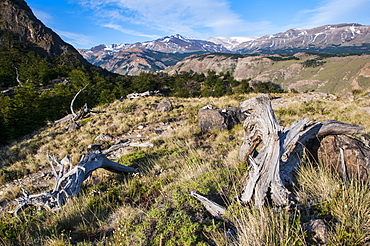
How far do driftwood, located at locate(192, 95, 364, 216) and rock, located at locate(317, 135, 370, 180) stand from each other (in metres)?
0.18

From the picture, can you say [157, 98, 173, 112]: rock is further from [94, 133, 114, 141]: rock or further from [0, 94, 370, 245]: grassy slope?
[0, 94, 370, 245]: grassy slope

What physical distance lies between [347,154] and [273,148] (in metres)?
1.68

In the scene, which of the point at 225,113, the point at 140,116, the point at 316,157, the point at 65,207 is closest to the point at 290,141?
the point at 316,157

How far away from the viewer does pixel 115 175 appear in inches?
233

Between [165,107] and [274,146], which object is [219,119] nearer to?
[165,107]

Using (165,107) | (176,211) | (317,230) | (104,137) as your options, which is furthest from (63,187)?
(165,107)

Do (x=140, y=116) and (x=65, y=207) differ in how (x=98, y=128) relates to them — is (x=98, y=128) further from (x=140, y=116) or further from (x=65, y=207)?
(x=65, y=207)

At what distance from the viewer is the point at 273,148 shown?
132 inches

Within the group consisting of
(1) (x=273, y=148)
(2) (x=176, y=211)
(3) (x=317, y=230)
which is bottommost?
(2) (x=176, y=211)

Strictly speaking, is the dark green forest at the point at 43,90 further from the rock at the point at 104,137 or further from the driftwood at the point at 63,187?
the driftwood at the point at 63,187

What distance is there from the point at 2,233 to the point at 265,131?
17.7 ft

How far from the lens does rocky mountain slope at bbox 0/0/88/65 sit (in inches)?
2781

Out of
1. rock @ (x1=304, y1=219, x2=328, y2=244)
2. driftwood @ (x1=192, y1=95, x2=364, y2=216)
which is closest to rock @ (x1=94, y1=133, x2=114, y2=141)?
driftwood @ (x1=192, y1=95, x2=364, y2=216)

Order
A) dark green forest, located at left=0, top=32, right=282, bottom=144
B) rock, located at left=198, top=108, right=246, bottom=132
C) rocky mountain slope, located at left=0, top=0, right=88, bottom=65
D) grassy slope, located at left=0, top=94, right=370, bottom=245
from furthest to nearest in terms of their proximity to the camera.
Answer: rocky mountain slope, located at left=0, top=0, right=88, bottom=65
dark green forest, located at left=0, top=32, right=282, bottom=144
rock, located at left=198, top=108, right=246, bottom=132
grassy slope, located at left=0, top=94, right=370, bottom=245
